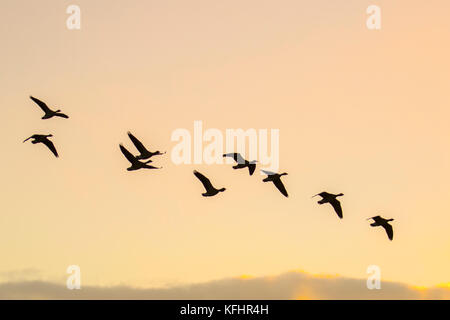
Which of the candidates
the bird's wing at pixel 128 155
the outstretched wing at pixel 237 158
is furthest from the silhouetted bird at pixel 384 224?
the bird's wing at pixel 128 155

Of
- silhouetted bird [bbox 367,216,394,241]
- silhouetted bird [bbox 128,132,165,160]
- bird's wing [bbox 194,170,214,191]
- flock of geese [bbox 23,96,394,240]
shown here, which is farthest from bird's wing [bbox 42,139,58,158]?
silhouetted bird [bbox 367,216,394,241]

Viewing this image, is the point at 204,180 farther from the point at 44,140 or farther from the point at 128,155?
the point at 44,140

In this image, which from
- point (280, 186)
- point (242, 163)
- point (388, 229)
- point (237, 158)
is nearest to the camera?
point (242, 163)

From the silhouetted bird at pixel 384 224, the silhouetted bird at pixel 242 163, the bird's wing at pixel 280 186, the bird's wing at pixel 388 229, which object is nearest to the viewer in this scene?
the silhouetted bird at pixel 242 163

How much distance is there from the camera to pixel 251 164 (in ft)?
208

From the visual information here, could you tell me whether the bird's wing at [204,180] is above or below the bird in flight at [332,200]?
above

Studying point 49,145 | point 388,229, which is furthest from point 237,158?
point 49,145

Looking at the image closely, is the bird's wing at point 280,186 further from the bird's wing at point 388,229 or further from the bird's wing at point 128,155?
the bird's wing at point 128,155

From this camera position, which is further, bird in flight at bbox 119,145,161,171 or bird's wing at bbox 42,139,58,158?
bird's wing at bbox 42,139,58,158

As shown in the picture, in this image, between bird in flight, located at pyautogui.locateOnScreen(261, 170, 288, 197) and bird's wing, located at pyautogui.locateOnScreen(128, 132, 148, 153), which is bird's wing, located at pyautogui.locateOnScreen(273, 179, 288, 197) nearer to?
bird in flight, located at pyautogui.locateOnScreen(261, 170, 288, 197)

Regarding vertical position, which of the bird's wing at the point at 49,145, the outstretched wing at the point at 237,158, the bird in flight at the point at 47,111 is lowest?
the outstretched wing at the point at 237,158
